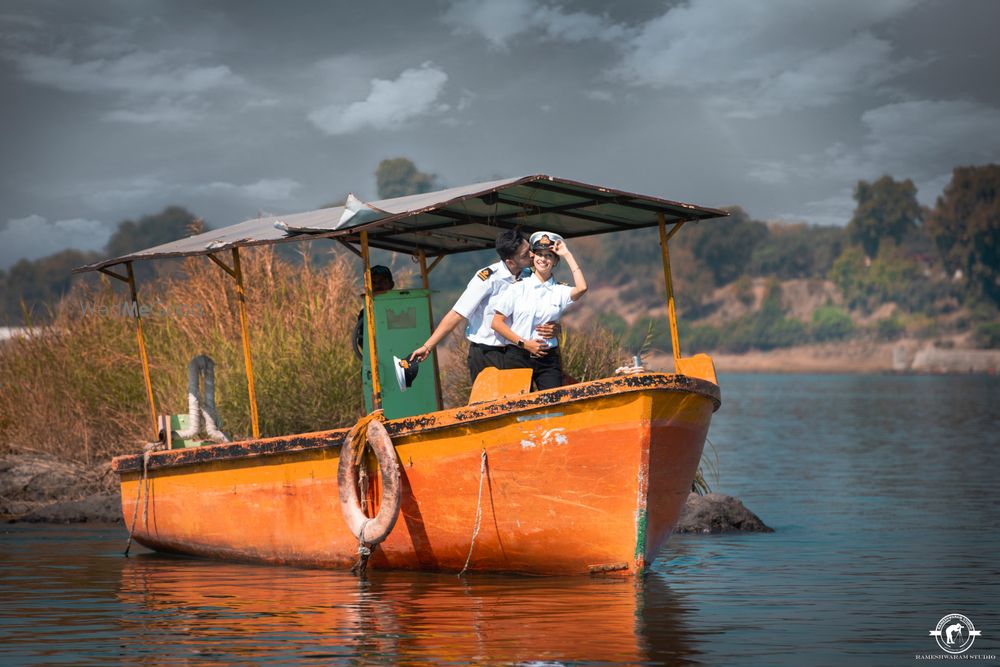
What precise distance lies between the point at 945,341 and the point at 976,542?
88.3m

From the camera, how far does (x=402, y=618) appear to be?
9.10 meters

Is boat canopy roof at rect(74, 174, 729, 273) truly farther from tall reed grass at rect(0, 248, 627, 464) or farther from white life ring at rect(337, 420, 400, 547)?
tall reed grass at rect(0, 248, 627, 464)

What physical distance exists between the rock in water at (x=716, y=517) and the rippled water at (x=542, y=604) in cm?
31

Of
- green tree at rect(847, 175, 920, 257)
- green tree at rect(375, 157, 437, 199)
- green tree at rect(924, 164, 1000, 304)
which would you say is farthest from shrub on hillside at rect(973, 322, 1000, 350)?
green tree at rect(375, 157, 437, 199)

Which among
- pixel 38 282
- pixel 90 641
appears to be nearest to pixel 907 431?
pixel 90 641

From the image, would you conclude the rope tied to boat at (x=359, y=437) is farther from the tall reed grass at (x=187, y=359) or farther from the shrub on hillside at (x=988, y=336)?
the shrub on hillside at (x=988, y=336)

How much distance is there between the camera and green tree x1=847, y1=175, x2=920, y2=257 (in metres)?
116

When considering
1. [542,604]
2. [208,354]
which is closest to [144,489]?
[208,354]

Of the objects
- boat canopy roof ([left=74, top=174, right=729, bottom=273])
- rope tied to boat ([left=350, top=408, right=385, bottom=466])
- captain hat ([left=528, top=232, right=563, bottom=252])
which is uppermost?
boat canopy roof ([left=74, top=174, right=729, bottom=273])

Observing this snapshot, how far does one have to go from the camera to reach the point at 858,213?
387ft

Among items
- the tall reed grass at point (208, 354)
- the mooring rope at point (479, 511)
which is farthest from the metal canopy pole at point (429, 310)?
the tall reed grass at point (208, 354)

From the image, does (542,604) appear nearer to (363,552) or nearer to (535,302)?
(363,552)

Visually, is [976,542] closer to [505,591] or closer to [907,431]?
[505,591]

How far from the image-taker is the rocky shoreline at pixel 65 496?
14195 mm
